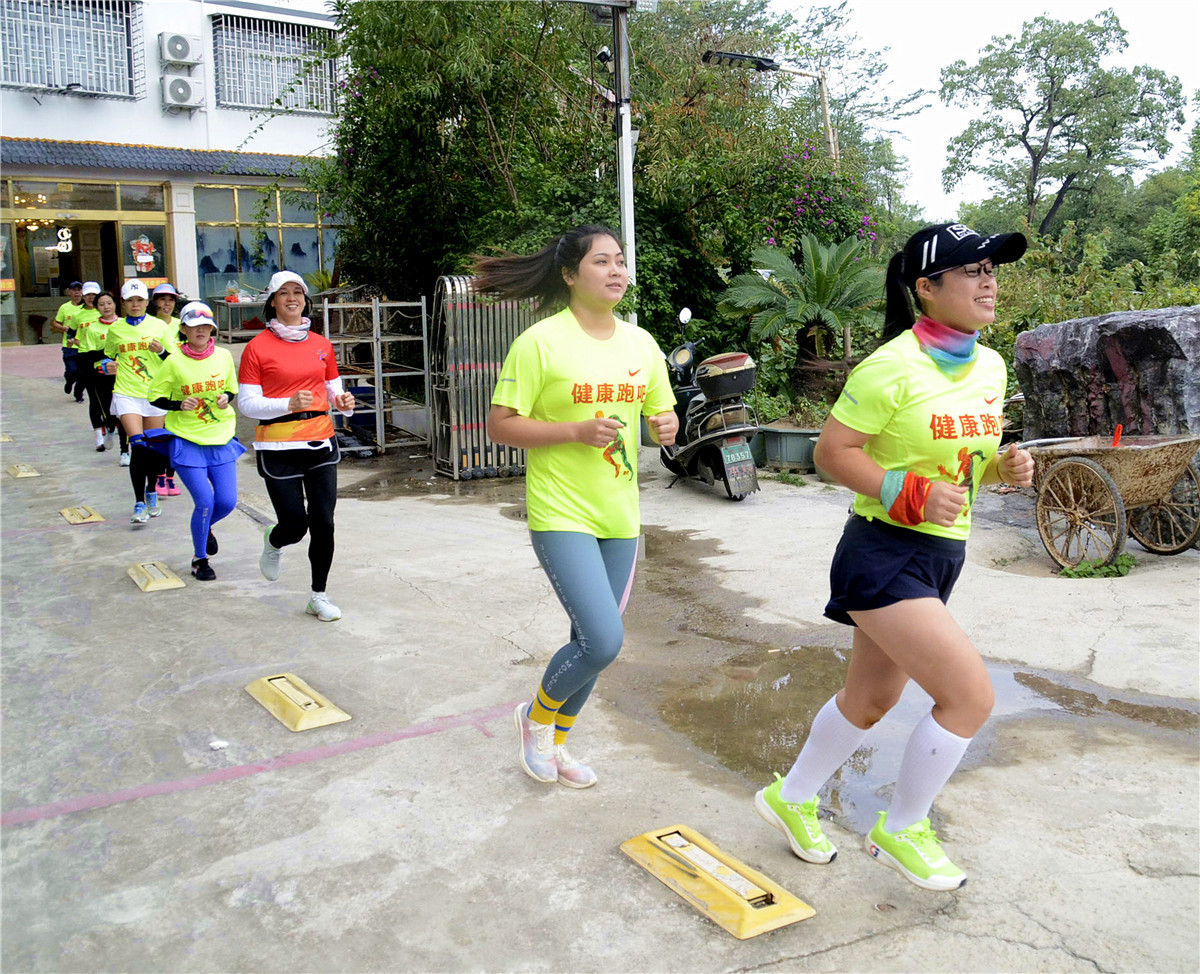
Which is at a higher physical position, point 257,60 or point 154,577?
point 257,60

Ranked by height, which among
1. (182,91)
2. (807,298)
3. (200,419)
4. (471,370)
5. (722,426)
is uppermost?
(182,91)

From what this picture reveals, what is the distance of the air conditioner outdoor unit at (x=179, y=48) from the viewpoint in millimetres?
23891

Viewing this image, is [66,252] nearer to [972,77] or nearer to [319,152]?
[319,152]

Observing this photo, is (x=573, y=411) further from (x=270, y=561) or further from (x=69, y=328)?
(x=69, y=328)

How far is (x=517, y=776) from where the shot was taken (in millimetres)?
3926

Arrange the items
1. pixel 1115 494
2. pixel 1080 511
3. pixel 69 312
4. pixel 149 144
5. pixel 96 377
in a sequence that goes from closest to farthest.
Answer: pixel 1115 494 < pixel 1080 511 < pixel 96 377 < pixel 69 312 < pixel 149 144

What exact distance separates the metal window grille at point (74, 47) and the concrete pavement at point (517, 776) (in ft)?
65.1

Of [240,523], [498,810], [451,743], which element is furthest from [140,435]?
[498,810]

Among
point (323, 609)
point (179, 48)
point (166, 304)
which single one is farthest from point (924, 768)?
point (179, 48)

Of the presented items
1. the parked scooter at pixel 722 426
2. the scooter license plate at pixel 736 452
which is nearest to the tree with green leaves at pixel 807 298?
the parked scooter at pixel 722 426

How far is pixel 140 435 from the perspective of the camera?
8008 mm

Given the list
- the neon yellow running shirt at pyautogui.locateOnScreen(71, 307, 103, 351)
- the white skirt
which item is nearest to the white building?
the neon yellow running shirt at pyautogui.locateOnScreen(71, 307, 103, 351)

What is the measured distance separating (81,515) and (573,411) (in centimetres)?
663

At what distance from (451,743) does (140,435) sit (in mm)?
4897
